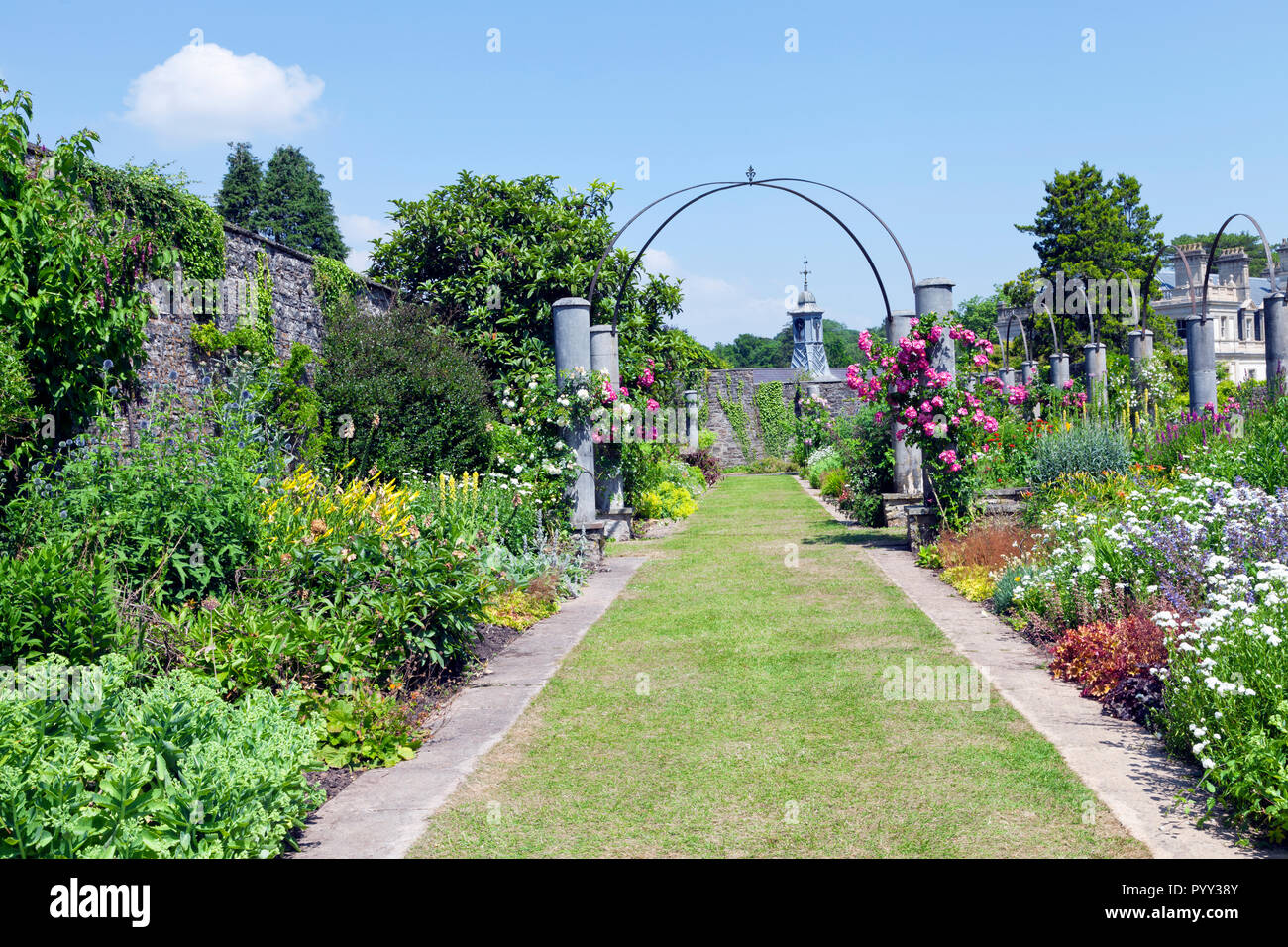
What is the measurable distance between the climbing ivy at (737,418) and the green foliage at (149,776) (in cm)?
3251

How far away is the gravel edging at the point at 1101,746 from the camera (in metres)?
3.52

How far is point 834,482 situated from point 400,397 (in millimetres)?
9341

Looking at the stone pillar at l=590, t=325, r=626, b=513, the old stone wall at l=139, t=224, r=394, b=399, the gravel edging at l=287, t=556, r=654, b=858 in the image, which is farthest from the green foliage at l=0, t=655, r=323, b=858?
the stone pillar at l=590, t=325, r=626, b=513

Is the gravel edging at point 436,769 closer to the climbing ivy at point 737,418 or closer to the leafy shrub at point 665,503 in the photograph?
the leafy shrub at point 665,503

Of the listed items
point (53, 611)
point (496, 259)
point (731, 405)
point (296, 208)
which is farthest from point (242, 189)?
point (53, 611)

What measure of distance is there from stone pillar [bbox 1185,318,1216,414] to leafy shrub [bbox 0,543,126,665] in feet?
46.5

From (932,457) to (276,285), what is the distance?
25.4 feet

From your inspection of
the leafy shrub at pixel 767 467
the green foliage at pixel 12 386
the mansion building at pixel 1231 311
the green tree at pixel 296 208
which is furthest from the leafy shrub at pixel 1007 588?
the mansion building at pixel 1231 311

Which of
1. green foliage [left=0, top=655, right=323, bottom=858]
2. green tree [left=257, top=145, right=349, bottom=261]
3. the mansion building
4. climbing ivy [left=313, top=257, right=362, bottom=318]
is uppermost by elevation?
green tree [left=257, top=145, right=349, bottom=261]

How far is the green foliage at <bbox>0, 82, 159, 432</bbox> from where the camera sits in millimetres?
5906

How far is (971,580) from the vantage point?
341 inches

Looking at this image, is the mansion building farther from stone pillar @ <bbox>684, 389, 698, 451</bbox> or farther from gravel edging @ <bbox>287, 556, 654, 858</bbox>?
gravel edging @ <bbox>287, 556, 654, 858</bbox>

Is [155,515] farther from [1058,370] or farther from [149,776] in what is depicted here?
[1058,370]
